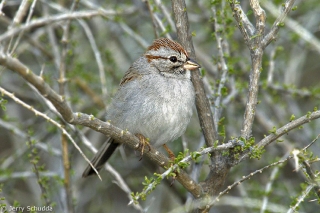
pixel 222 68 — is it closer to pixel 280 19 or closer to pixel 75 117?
pixel 280 19

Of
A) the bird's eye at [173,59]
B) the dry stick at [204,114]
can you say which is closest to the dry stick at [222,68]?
the dry stick at [204,114]

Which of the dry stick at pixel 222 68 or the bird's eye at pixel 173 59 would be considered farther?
the bird's eye at pixel 173 59

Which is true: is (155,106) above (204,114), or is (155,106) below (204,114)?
below

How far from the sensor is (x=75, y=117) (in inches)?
116

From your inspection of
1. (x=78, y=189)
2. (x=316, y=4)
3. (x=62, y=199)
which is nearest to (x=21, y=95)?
(x=78, y=189)

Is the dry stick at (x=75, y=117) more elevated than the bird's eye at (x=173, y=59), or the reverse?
the bird's eye at (x=173, y=59)

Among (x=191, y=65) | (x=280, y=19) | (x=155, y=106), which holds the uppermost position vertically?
(x=280, y=19)

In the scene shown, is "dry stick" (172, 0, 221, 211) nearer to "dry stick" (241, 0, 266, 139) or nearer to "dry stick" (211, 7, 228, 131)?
"dry stick" (211, 7, 228, 131)

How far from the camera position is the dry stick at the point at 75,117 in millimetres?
2512

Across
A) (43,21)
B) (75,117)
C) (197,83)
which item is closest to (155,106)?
(197,83)

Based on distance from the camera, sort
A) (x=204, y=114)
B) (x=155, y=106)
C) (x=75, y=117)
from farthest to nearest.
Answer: (x=155, y=106) < (x=204, y=114) < (x=75, y=117)

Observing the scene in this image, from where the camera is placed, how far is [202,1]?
261 inches

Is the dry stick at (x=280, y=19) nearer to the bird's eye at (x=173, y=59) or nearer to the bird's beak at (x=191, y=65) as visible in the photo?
the bird's beak at (x=191, y=65)

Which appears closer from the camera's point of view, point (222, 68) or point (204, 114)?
point (204, 114)
